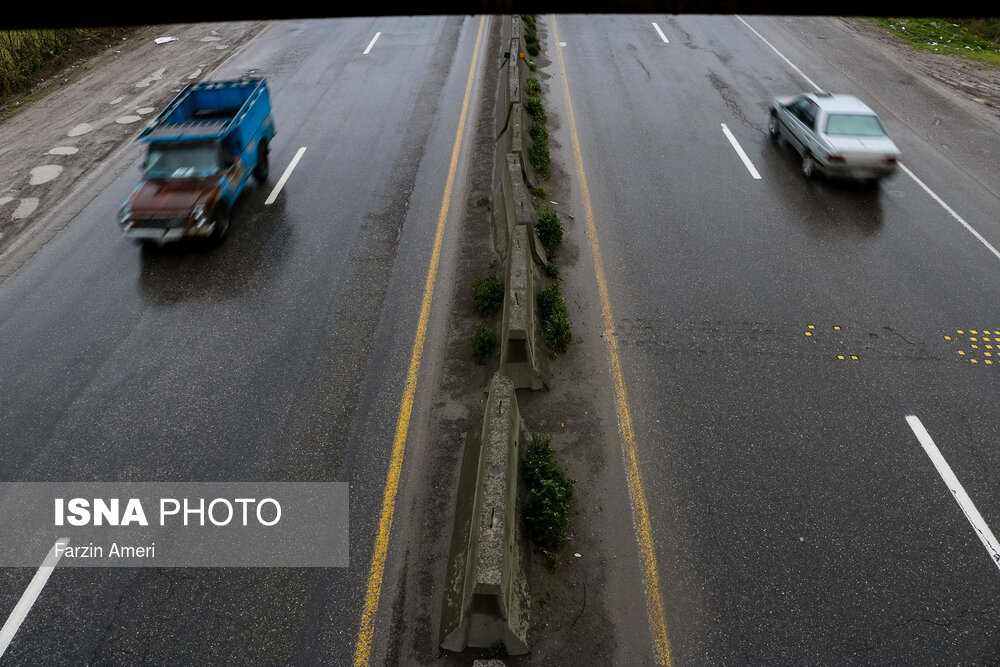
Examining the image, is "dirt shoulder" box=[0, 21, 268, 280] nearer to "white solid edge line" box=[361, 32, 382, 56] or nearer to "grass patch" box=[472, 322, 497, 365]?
"white solid edge line" box=[361, 32, 382, 56]

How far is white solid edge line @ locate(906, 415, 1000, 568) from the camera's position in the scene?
258 inches

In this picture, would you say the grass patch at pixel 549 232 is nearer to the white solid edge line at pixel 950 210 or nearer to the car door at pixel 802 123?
the car door at pixel 802 123

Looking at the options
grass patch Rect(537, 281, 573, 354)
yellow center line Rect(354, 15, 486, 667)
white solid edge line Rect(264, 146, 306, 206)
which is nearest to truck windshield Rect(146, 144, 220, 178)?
white solid edge line Rect(264, 146, 306, 206)

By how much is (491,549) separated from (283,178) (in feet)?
35.2

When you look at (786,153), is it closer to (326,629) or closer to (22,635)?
(326,629)

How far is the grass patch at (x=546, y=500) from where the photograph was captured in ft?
21.3

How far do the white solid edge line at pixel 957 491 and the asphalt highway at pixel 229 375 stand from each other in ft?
21.6

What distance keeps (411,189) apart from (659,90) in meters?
9.03

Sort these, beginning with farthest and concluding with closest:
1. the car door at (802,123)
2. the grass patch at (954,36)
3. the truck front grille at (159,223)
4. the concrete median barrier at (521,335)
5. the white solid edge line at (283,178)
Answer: the grass patch at (954,36) < the car door at (802,123) < the white solid edge line at (283,178) < the truck front grille at (159,223) < the concrete median barrier at (521,335)

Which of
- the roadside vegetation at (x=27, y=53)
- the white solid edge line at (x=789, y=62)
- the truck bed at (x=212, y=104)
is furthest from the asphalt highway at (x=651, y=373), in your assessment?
the roadside vegetation at (x=27, y=53)

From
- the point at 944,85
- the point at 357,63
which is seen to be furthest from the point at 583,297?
the point at 944,85

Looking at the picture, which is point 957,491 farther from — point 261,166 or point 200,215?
point 261,166

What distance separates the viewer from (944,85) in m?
18.3

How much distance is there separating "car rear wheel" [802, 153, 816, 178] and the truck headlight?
12.3 meters
